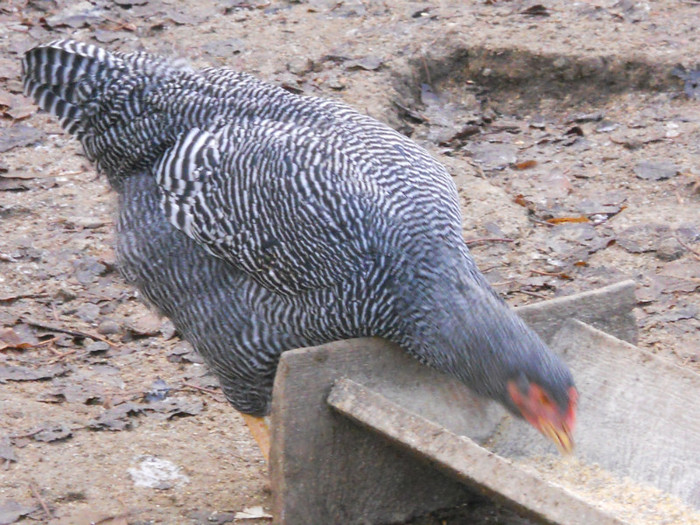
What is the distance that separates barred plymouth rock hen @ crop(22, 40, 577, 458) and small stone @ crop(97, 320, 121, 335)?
3.43 feet

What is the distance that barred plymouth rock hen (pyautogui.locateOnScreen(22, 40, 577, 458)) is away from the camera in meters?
3.53

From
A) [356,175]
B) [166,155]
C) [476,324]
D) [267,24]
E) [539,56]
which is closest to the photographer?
[476,324]

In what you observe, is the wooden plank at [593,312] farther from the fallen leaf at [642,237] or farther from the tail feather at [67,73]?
the tail feather at [67,73]

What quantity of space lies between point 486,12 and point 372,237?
15.2ft

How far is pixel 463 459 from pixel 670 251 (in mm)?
2710

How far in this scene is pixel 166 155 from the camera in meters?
4.01

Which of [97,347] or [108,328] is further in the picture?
[108,328]

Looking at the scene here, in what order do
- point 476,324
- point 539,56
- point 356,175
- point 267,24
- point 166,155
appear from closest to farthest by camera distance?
point 476,324, point 356,175, point 166,155, point 539,56, point 267,24

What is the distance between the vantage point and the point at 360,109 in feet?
21.3

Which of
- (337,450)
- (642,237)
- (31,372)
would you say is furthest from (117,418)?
(642,237)

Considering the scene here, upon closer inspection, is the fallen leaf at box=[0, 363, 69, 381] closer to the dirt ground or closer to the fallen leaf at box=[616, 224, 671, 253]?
the dirt ground

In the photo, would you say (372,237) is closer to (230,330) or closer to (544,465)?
(230,330)

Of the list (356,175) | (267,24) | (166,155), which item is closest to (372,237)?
(356,175)

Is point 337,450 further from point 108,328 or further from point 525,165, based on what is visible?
point 525,165
